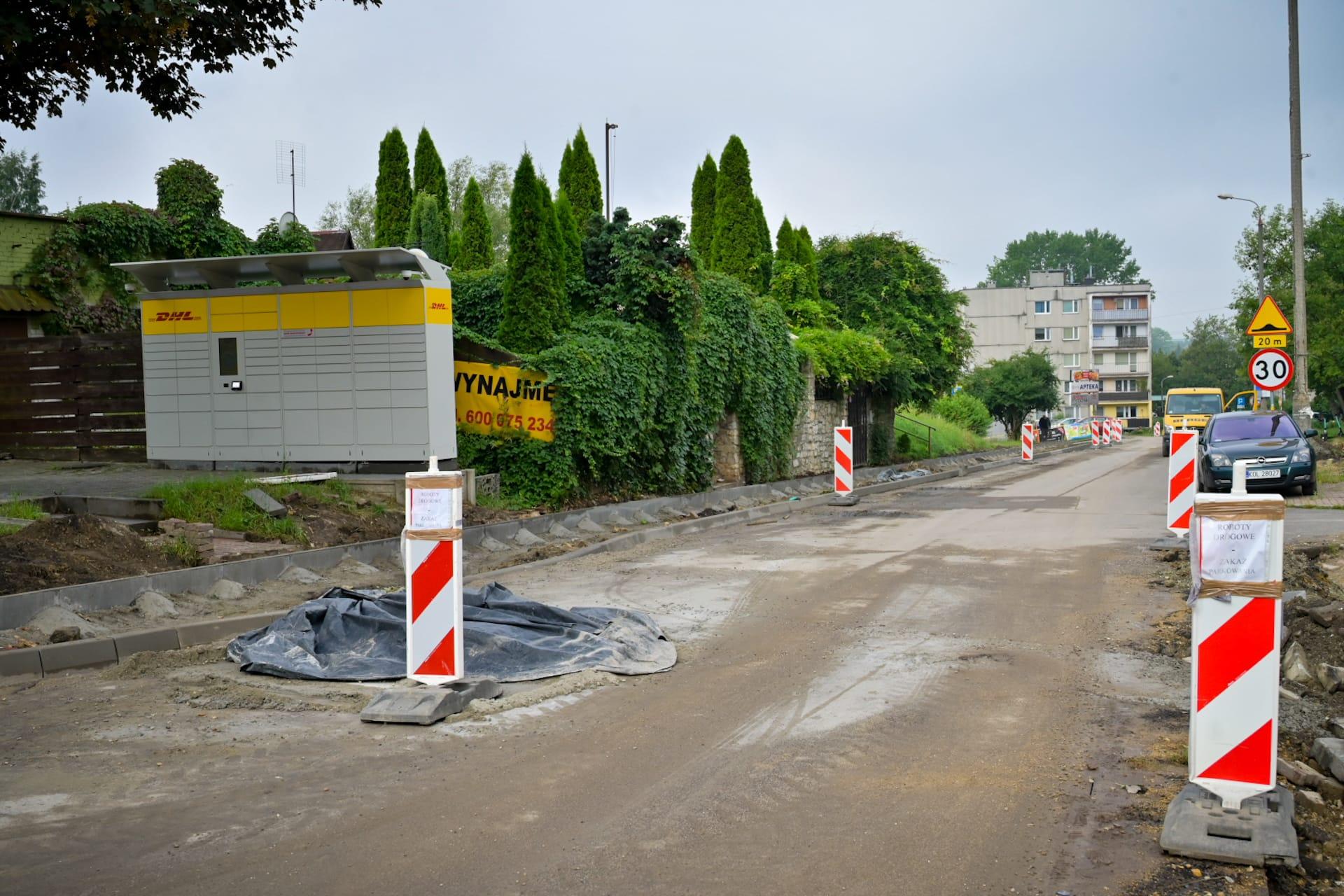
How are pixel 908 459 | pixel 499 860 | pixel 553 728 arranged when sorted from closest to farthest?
1. pixel 499 860
2. pixel 553 728
3. pixel 908 459

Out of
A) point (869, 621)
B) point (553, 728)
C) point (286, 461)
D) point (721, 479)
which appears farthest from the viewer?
point (721, 479)

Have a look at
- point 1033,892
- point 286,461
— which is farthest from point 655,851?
point 286,461

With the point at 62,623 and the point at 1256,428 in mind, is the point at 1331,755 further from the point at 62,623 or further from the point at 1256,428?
the point at 1256,428

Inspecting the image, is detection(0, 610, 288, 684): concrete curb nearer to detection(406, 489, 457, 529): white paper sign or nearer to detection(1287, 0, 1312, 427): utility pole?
detection(406, 489, 457, 529): white paper sign

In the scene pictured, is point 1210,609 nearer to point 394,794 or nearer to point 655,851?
point 655,851

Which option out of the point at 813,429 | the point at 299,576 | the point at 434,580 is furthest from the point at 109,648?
the point at 813,429

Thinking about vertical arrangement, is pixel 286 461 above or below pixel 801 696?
above

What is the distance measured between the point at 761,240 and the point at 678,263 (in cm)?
1430

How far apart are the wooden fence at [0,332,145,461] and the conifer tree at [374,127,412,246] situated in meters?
15.9

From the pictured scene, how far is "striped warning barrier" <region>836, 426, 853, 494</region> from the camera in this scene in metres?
22.4

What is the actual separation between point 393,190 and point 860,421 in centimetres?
1522

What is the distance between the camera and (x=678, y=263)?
66.0 ft

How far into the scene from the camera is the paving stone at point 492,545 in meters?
14.6

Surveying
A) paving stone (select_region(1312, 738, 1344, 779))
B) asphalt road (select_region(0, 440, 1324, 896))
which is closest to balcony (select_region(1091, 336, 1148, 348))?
asphalt road (select_region(0, 440, 1324, 896))
